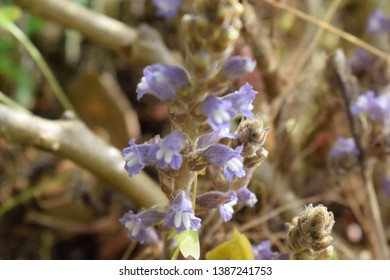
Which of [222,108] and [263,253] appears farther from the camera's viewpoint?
[263,253]

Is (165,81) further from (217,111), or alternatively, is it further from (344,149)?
(344,149)

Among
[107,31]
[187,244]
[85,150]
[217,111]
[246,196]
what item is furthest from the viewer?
[107,31]

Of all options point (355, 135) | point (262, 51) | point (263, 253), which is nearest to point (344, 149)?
point (355, 135)

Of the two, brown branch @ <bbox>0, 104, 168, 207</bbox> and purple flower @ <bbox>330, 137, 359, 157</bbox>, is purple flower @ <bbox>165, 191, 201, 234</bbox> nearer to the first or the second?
brown branch @ <bbox>0, 104, 168, 207</bbox>

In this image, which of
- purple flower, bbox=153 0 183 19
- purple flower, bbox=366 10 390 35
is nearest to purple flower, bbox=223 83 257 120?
purple flower, bbox=153 0 183 19

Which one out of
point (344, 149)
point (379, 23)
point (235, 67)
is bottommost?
point (235, 67)

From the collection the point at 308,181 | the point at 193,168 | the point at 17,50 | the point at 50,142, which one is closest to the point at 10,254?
the point at 50,142

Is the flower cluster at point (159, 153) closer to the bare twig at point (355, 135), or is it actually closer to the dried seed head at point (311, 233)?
the dried seed head at point (311, 233)
